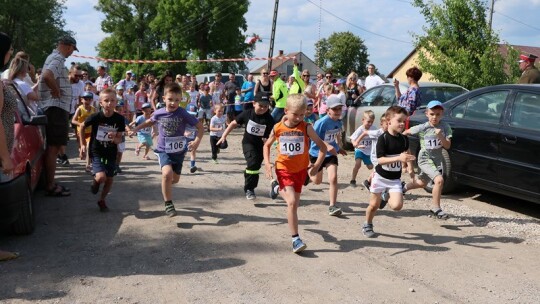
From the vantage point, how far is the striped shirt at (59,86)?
7.27 m

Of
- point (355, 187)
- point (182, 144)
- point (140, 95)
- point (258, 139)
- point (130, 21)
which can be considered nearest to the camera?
point (182, 144)

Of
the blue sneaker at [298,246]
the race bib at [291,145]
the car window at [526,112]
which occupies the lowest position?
the blue sneaker at [298,246]

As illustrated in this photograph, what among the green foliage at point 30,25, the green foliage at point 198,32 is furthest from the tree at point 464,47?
the green foliage at point 30,25

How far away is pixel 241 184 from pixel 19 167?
12.9ft

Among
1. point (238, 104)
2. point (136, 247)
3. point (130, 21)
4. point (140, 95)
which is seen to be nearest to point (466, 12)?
point (238, 104)

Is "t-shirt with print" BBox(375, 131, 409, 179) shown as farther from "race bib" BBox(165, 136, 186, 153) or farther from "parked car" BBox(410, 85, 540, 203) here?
"race bib" BBox(165, 136, 186, 153)

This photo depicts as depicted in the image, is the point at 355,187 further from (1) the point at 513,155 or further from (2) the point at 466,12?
(2) the point at 466,12

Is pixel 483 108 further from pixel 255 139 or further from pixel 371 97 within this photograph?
pixel 371 97

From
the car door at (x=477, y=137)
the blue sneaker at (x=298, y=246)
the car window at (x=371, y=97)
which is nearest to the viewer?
the blue sneaker at (x=298, y=246)

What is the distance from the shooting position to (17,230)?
545 cm

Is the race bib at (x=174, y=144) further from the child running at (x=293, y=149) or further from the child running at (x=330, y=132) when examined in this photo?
the child running at (x=330, y=132)

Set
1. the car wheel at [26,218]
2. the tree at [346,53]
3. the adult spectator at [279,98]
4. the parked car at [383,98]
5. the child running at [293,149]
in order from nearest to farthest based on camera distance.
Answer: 1. the car wheel at [26,218]
2. the child running at [293,149]
3. the parked car at [383,98]
4. the adult spectator at [279,98]
5. the tree at [346,53]

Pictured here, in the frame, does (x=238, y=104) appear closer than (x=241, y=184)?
No

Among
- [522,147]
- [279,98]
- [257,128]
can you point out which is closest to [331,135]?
[257,128]
